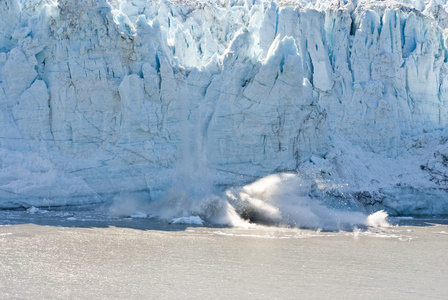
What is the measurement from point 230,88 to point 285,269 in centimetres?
634

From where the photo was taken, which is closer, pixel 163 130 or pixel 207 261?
pixel 207 261

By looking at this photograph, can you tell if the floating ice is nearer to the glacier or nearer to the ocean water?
the ocean water

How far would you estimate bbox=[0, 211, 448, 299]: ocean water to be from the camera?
7688 mm

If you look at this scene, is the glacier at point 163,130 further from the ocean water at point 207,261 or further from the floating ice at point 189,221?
the ocean water at point 207,261

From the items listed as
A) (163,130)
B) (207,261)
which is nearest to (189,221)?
(163,130)

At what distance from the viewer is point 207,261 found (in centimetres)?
918

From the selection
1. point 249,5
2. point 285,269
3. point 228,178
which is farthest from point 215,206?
point 249,5

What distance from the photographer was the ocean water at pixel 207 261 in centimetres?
769

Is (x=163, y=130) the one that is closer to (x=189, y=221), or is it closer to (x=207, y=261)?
(x=189, y=221)

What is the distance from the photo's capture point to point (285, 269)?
884cm

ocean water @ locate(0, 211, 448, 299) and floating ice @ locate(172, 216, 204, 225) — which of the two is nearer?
ocean water @ locate(0, 211, 448, 299)

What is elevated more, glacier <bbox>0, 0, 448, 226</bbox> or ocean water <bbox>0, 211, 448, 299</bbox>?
glacier <bbox>0, 0, 448, 226</bbox>

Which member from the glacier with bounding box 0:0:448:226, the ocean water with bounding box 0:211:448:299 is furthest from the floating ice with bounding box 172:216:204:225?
the glacier with bounding box 0:0:448:226

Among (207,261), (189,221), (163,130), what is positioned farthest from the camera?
(163,130)
